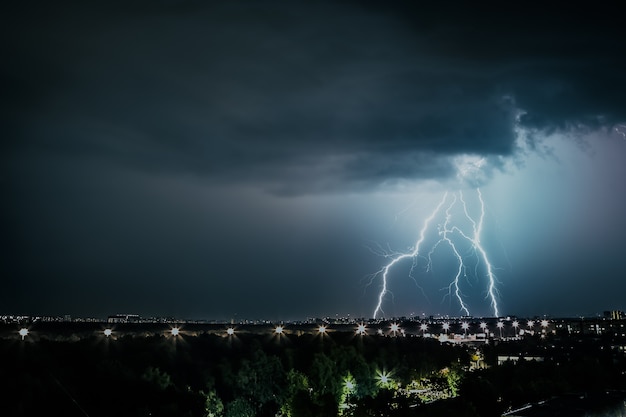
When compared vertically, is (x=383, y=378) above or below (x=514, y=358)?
below

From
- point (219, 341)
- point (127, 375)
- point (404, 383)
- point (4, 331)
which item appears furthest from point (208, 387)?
point (4, 331)

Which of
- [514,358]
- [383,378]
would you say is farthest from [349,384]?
[514,358]

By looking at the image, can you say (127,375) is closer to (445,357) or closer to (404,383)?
(404,383)

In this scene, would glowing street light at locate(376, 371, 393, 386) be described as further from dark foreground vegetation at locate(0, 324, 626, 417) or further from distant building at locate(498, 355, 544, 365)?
distant building at locate(498, 355, 544, 365)

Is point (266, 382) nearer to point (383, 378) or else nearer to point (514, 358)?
point (383, 378)

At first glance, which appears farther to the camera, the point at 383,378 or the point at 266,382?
the point at 383,378

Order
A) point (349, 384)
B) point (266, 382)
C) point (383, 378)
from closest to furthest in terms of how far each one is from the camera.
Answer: point (266, 382) < point (349, 384) < point (383, 378)

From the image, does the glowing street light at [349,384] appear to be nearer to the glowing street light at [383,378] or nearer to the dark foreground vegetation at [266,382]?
the dark foreground vegetation at [266,382]

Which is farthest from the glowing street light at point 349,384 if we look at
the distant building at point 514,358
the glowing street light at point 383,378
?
the distant building at point 514,358
